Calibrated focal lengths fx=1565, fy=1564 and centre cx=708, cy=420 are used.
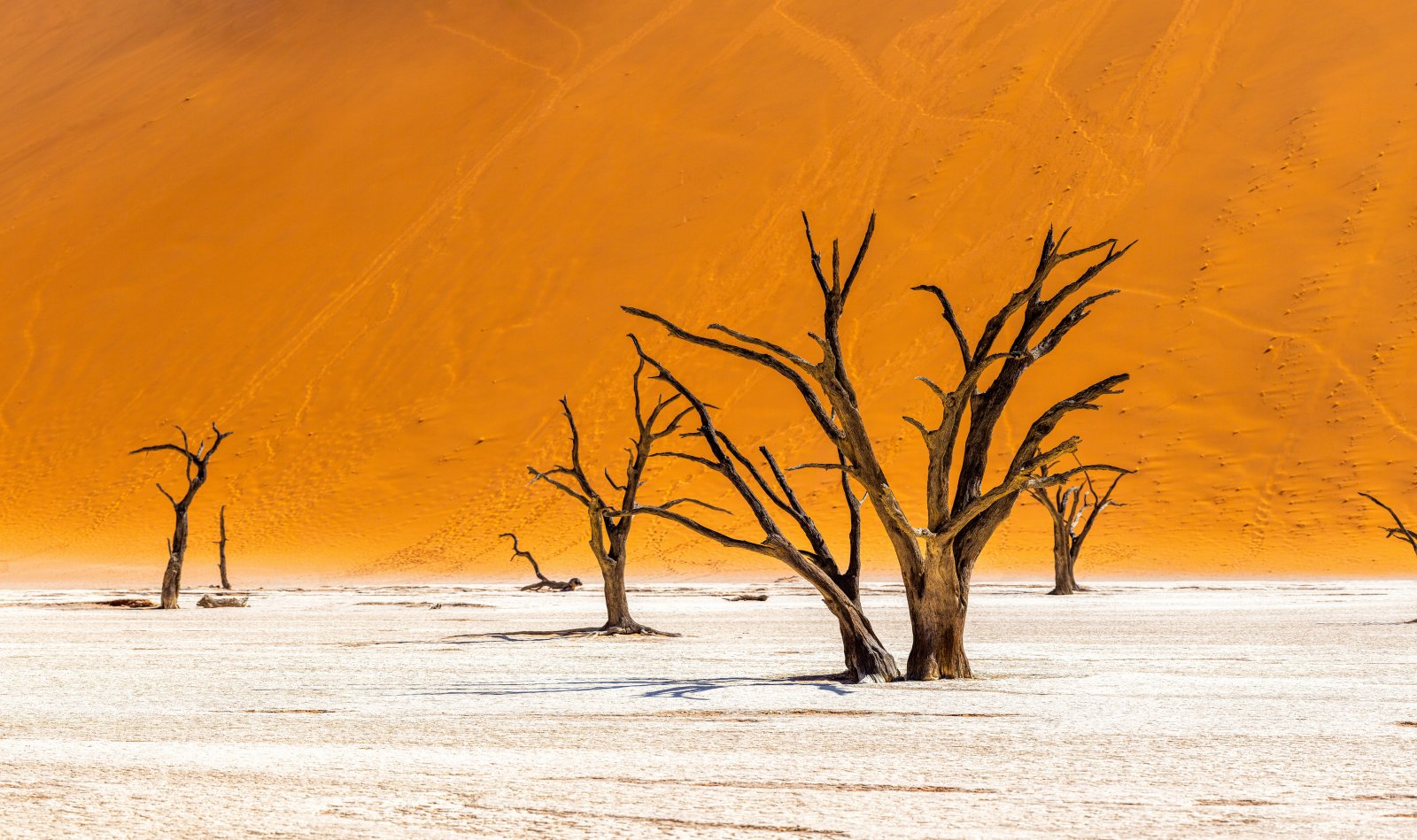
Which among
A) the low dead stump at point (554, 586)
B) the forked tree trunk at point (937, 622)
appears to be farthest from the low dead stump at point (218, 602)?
the forked tree trunk at point (937, 622)

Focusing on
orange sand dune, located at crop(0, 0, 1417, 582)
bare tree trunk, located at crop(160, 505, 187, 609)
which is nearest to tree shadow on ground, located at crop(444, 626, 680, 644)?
bare tree trunk, located at crop(160, 505, 187, 609)

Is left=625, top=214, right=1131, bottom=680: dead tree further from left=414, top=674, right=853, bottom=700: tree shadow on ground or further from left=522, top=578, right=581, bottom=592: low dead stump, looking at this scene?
left=522, top=578, right=581, bottom=592: low dead stump

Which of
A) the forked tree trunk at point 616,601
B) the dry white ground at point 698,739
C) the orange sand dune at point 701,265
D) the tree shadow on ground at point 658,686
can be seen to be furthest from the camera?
the orange sand dune at point 701,265

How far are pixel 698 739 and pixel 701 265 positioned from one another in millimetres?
40242

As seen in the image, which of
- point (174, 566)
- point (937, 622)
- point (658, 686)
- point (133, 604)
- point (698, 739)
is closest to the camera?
point (698, 739)

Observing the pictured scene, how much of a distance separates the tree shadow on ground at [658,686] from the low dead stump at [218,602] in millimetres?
14256

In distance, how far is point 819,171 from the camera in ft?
159

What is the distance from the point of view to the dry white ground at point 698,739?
451 centimetres

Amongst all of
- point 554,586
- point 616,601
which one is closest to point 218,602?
point 554,586

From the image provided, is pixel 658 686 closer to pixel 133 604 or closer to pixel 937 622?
pixel 937 622

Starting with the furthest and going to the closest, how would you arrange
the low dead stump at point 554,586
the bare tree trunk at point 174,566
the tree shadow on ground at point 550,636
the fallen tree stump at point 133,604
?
the low dead stump at point 554,586 < the fallen tree stump at point 133,604 < the bare tree trunk at point 174,566 < the tree shadow on ground at point 550,636

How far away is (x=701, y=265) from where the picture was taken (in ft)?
152

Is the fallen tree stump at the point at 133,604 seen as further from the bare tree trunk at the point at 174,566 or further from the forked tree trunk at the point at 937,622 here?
the forked tree trunk at the point at 937,622

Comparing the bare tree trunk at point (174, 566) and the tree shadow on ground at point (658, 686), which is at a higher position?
the bare tree trunk at point (174, 566)
